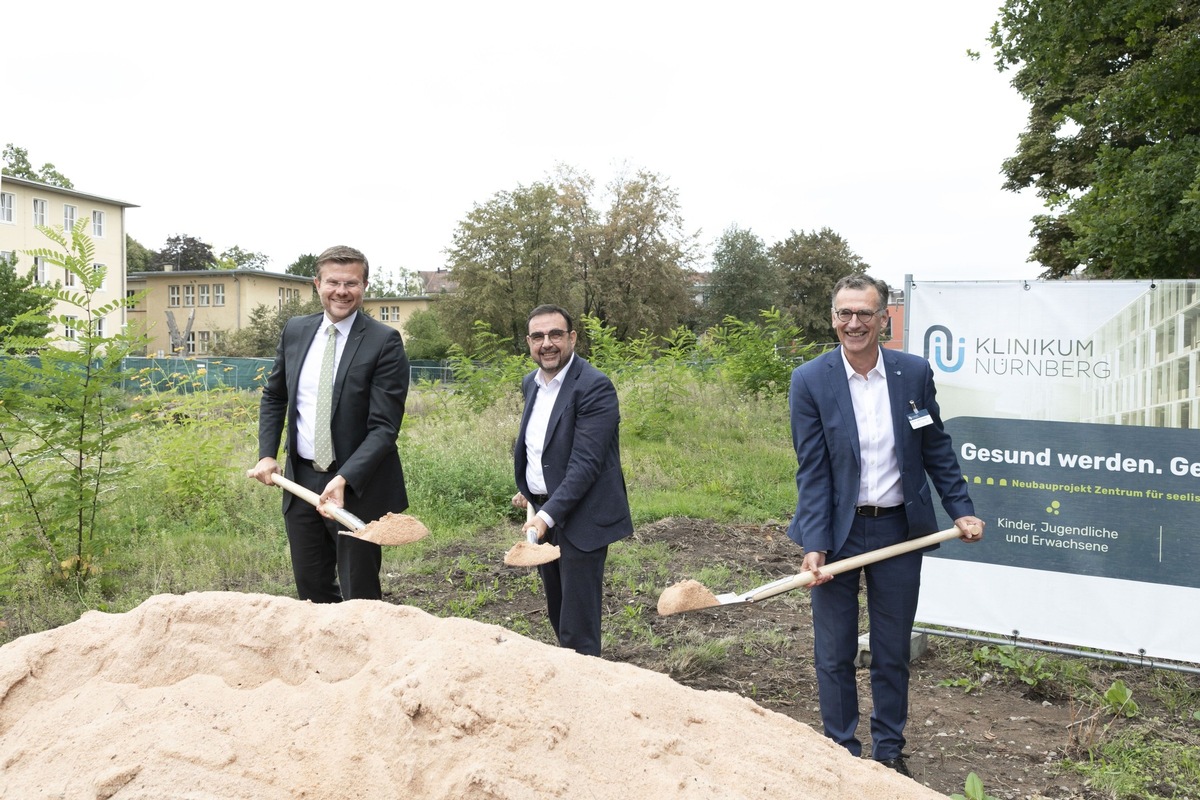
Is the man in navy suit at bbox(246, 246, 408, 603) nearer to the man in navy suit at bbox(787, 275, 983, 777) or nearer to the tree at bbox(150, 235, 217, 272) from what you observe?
the man in navy suit at bbox(787, 275, 983, 777)

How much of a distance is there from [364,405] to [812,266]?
5687 centimetres

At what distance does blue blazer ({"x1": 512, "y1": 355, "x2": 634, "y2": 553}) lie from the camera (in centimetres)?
435

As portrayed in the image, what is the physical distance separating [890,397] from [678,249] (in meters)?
46.0

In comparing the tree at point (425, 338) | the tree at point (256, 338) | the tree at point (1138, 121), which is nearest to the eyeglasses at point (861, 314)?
the tree at point (1138, 121)

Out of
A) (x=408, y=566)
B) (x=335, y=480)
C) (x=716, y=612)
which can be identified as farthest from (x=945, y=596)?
(x=408, y=566)

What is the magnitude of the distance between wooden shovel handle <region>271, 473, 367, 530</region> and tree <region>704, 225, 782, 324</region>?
49.0 meters

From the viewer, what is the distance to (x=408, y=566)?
7.57 metres

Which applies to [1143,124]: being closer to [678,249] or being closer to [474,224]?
[474,224]

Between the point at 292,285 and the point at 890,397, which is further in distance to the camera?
the point at 292,285

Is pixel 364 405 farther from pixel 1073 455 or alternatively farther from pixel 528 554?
pixel 1073 455

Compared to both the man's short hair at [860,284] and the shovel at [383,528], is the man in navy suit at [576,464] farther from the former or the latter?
the man's short hair at [860,284]

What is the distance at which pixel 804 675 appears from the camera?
214 inches

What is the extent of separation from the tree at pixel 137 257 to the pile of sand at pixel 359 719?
73.4 metres

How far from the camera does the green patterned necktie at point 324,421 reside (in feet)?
14.8
